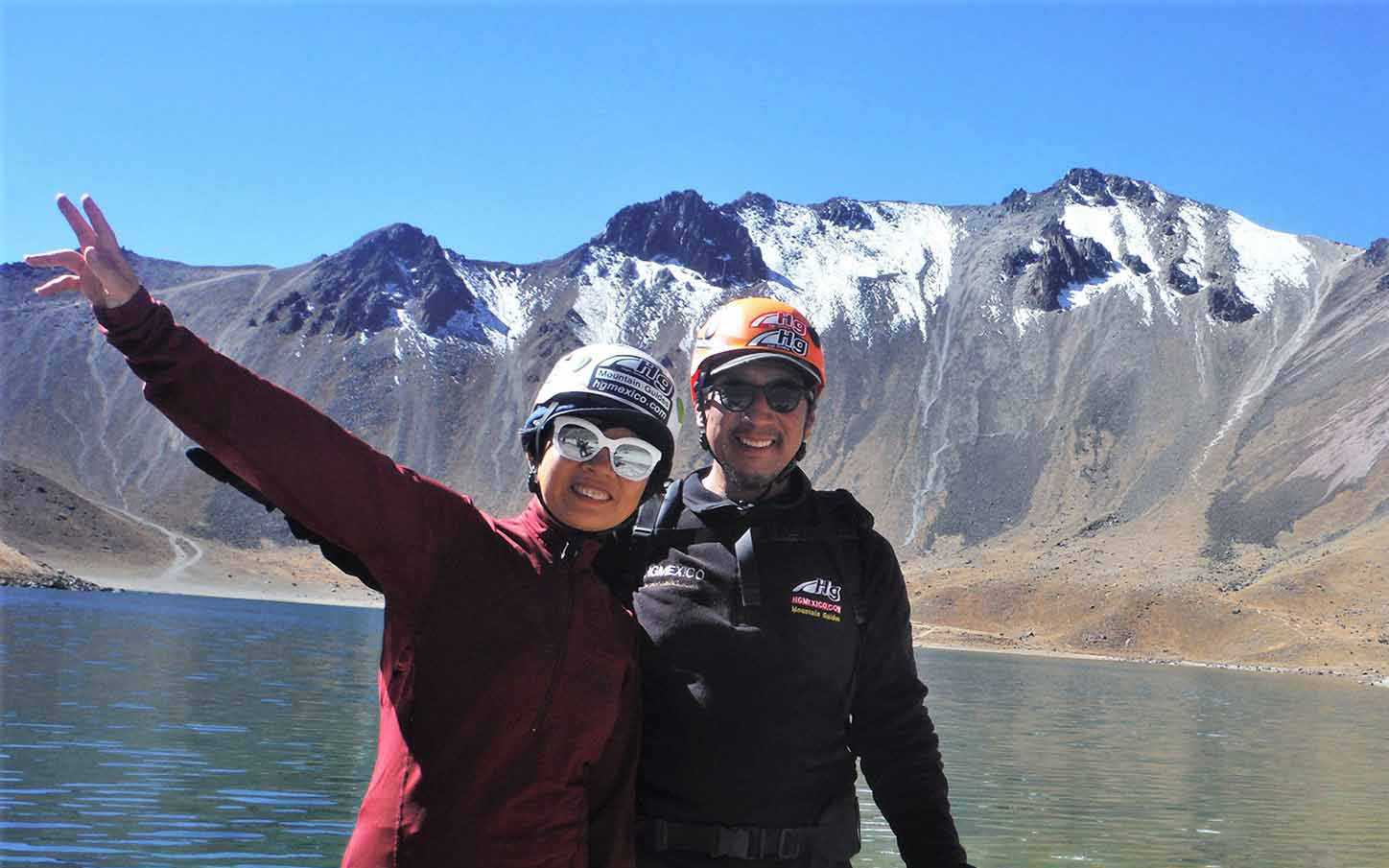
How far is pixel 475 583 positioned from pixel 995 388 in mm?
155024

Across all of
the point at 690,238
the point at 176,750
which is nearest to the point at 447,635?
the point at 176,750

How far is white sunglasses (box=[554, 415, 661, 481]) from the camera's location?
4035 mm

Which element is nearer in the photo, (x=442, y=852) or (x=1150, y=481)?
(x=442, y=852)

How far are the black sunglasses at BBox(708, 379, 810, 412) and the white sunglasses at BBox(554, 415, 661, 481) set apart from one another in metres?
1.14

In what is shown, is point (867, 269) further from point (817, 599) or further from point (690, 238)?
point (817, 599)

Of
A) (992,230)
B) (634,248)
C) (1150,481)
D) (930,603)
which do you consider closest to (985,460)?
(1150,481)

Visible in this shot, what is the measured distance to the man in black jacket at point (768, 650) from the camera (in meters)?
4.56

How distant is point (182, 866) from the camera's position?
14125 mm

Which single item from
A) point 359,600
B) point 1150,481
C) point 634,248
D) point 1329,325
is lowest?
point 359,600

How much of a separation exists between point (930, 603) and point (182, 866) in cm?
9537

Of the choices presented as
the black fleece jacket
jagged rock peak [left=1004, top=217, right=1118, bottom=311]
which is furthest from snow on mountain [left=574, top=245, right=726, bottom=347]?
the black fleece jacket

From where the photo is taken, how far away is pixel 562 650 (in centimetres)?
381

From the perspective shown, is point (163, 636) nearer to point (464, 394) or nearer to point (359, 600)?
point (359, 600)

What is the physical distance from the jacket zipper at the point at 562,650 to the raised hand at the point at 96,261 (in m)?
1.53
